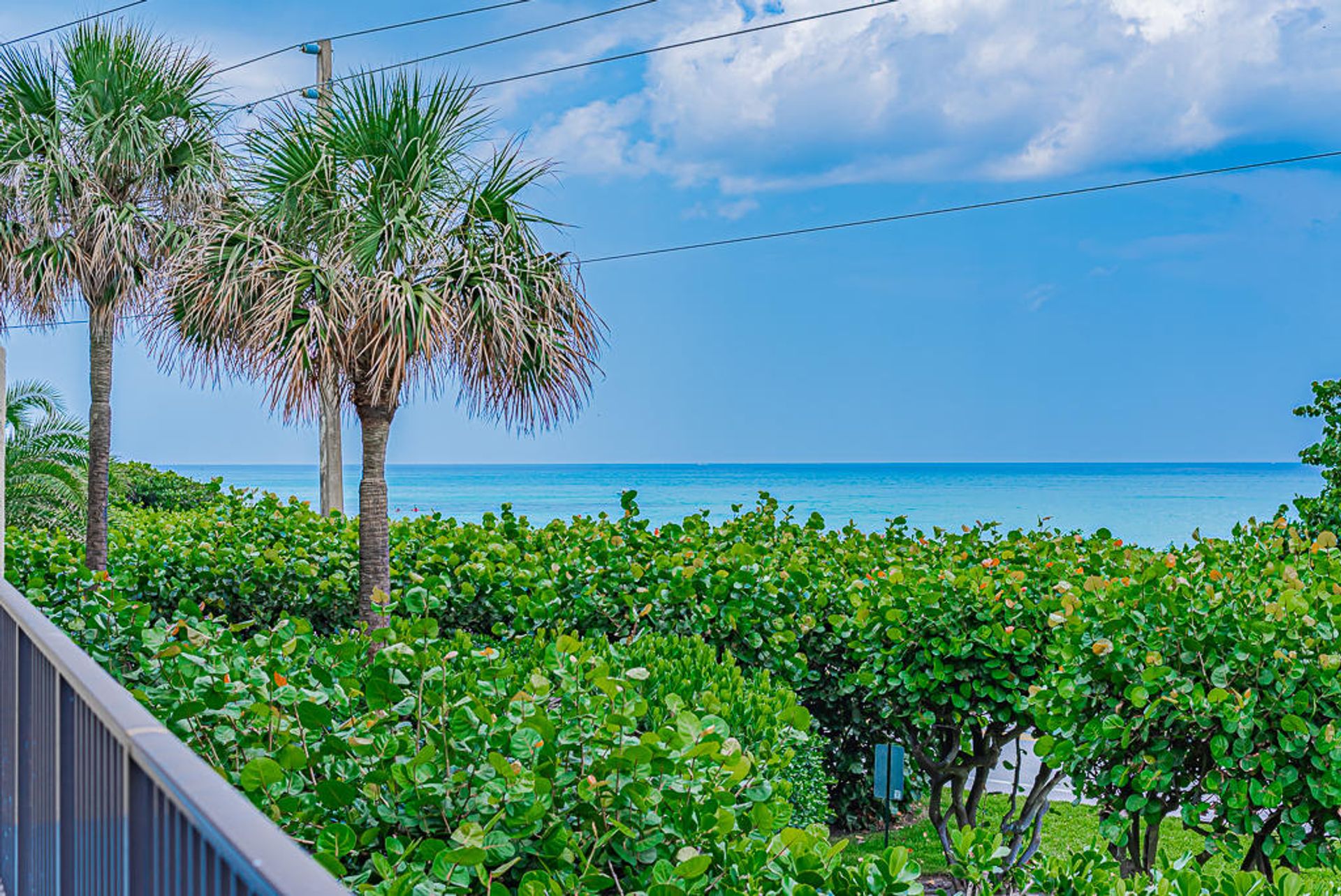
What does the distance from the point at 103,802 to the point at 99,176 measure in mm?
13085

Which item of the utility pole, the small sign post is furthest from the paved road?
the utility pole

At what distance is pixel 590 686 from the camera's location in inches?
130

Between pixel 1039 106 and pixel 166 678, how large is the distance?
68.2 meters

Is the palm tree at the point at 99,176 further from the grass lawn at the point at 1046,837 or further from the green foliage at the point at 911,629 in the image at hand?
the grass lawn at the point at 1046,837

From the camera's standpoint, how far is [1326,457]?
11.3 metres

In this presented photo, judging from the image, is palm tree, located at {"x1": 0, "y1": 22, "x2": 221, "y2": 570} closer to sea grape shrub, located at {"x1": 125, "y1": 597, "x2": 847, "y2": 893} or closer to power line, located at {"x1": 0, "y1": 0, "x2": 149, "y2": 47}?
power line, located at {"x1": 0, "y1": 0, "x2": 149, "y2": 47}

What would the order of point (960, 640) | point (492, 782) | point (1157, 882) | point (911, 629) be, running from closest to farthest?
1. point (492, 782)
2. point (1157, 882)
3. point (960, 640)
4. point (911, 629)

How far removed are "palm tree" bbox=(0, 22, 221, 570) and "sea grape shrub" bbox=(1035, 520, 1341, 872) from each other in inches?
436

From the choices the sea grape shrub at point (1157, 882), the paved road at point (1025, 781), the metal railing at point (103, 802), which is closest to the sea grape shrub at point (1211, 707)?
the sea grape shrub at point (1157, 882)

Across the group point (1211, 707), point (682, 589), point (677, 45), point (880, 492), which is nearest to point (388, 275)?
point (682, 589)

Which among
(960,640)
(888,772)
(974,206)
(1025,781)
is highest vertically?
(974,206)

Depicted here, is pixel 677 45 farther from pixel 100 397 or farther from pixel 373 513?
pixel 373 513

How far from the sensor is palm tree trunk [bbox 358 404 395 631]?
7.36 m

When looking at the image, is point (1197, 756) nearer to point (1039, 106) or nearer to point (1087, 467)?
point (1039, 106)
